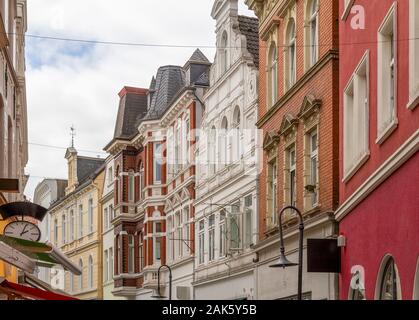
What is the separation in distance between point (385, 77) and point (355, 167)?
2.63 metres

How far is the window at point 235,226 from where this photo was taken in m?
28.3

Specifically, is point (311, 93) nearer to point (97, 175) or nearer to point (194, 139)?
point (194, 139)

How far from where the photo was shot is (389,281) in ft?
45.8

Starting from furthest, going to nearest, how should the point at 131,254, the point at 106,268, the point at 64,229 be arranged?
the point at 64,229 < the point at 106,268 < the point at 131,254

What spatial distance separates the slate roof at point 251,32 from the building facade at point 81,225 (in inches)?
800

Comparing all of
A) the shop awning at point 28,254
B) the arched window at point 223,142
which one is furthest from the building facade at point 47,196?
the shop awning at point 28,254

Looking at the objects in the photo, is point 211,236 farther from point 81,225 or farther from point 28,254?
point 81,225

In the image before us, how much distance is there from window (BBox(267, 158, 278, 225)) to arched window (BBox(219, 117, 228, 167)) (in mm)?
5259

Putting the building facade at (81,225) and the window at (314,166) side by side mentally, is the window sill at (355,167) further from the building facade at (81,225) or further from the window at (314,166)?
the building facade at (81,225)

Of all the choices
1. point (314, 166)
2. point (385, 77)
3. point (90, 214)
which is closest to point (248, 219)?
point (314, 166)
